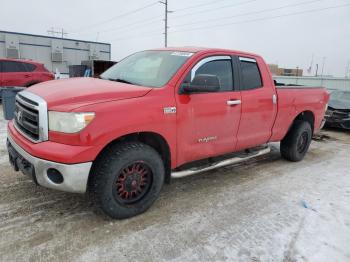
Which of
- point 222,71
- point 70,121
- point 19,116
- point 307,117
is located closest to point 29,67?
point 19,116

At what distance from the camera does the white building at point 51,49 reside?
21484 mm

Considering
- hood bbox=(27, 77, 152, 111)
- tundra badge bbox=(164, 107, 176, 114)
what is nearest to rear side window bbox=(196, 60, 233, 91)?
tundra badge bbox=(164, 107, 176, 114)

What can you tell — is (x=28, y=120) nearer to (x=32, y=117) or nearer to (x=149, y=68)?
(x=32, y=117)

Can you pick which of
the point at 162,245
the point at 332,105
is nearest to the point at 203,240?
the point at 162,245

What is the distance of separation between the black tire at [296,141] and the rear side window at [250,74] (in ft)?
4.69

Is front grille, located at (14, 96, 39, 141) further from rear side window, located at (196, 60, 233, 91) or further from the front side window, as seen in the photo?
rear side window, located at (196, 60, 233, 91)

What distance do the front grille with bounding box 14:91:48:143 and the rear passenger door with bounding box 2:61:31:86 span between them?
9813mm

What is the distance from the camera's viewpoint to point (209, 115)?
11.8 ft

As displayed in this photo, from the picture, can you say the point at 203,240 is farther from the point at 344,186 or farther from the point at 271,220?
the point at 344,186

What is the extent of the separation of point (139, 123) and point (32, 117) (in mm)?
1032

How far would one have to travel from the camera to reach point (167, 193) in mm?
3922

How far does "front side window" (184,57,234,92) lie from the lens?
12.1 feet

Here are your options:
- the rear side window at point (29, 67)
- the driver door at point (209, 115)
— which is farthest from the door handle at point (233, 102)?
the rear side window at point (29, 67)

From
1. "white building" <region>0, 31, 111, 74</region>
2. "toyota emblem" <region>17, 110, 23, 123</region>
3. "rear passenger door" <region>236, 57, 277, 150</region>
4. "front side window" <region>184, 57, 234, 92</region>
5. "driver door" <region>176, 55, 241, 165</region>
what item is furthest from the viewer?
"white building" <region>0, 31, 111, 74</region>
